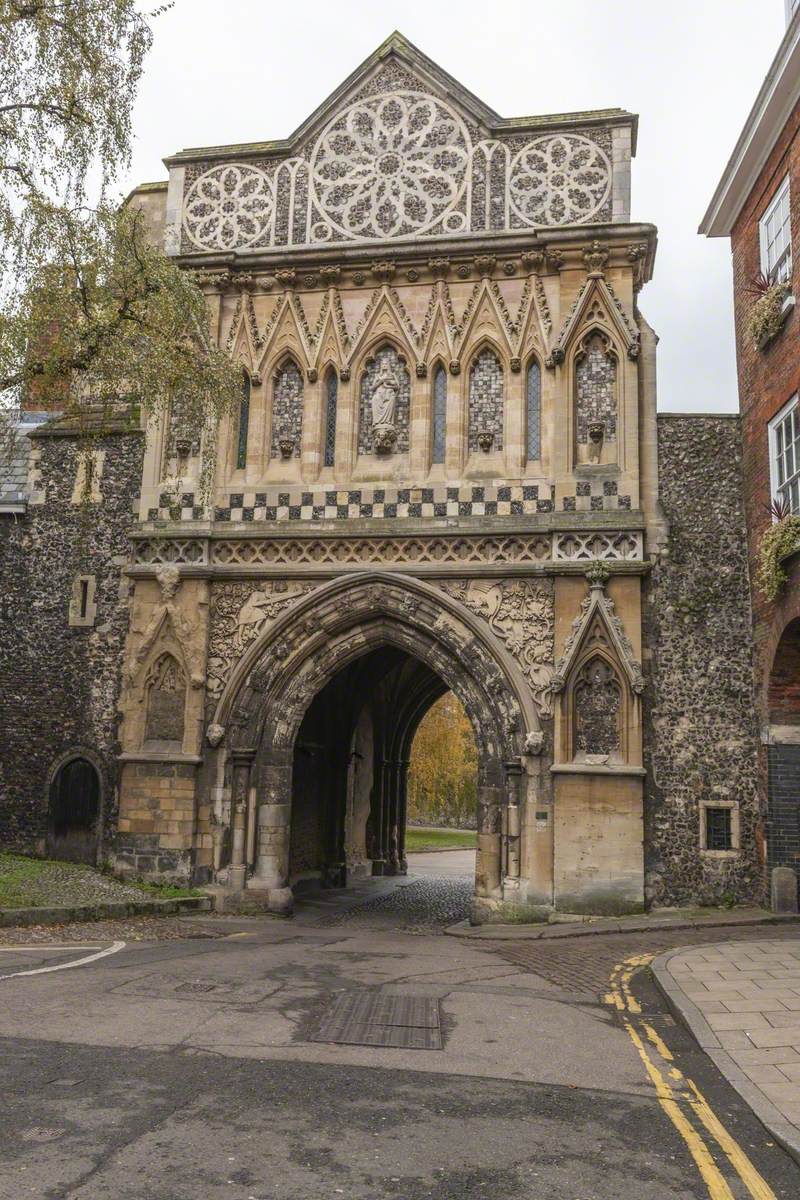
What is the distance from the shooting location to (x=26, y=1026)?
22.9 feet

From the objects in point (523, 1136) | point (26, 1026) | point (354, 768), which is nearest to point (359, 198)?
point (354, 768)

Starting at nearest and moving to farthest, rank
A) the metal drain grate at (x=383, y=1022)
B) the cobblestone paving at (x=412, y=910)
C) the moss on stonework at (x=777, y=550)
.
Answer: the metal drain grate at (x=383, y=1022), the moss on stonework at (x=777, y=550), the cobblestone paving at (x=412, y=910)

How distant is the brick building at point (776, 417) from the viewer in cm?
1263

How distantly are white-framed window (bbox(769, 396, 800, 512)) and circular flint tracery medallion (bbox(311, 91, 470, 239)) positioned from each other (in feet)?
18.8

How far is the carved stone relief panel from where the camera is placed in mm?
15094

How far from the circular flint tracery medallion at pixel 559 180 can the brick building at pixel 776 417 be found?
195 cm

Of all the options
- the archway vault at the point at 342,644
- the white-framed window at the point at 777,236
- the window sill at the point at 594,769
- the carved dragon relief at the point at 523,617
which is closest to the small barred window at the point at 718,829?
the window sill at the point at 594,769

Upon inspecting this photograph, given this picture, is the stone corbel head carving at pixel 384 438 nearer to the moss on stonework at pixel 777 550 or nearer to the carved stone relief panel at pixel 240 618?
the carved stone relief panel at pixel 240 618

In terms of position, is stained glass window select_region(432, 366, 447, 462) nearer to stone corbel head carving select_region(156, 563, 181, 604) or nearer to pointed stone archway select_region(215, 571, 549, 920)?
pointed stone archway select_region(215, 571, 549, 920)

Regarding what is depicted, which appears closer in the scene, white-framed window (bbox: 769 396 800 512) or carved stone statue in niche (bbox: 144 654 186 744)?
white-framed window (bbox: 769 396 800 512)

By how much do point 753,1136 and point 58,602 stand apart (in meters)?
13.2

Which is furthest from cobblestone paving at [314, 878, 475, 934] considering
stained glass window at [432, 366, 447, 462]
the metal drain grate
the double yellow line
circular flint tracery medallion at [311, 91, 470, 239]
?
circular flint tracery medallion at [311, 91, 470, 239]

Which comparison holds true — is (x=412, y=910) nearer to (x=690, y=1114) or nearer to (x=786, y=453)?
(x=786, y=453)

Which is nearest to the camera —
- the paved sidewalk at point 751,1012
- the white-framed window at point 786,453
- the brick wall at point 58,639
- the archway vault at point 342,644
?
the paved sidewalk at point 751,1012
